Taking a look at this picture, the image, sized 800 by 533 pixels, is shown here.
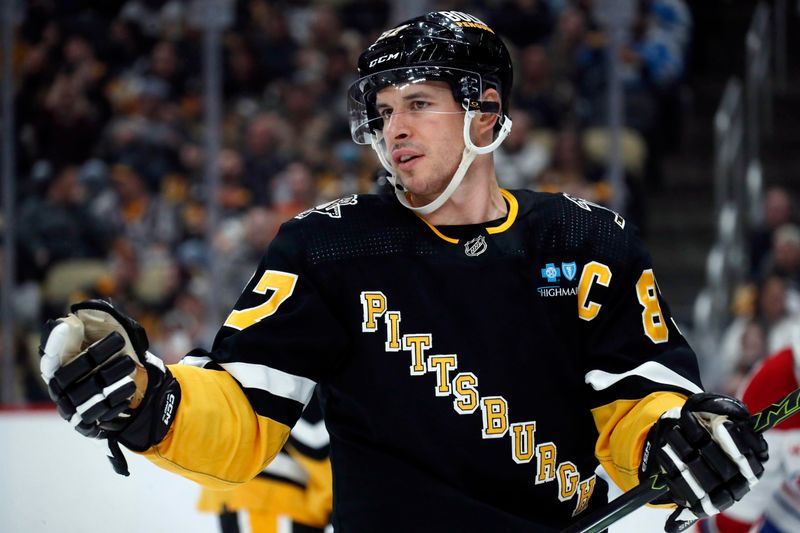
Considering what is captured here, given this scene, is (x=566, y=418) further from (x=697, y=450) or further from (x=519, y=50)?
(x=519, y=50)

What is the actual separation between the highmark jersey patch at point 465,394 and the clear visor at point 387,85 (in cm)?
38

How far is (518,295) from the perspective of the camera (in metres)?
2.15

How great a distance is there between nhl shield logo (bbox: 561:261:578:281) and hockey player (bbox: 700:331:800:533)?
895 mm

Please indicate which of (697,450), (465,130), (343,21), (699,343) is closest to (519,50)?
(343,21)

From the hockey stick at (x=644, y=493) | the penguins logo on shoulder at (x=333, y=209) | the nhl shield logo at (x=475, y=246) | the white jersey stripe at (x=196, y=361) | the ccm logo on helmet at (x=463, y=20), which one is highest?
the ccm logo on helmet at (x=463, y=20)

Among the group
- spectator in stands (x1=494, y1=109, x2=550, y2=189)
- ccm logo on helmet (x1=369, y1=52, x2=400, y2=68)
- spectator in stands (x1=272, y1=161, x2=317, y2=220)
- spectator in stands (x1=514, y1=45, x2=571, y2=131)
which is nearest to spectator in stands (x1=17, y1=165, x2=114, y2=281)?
spectator in stands (x1=272, y1=161, x2=317, y2=220)

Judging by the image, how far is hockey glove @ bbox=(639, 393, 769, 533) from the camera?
194 cm

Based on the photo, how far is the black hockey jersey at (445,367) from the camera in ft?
6.75

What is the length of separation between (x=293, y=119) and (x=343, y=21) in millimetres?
526

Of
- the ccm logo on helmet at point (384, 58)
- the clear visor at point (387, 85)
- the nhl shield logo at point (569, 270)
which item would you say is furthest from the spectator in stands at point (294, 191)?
the nhl shield logo at point (569, 270)

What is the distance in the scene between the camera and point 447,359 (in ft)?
6.85

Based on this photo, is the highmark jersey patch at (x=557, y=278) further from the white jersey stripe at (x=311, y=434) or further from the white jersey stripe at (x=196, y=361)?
the white jersey stripe at (x=311, y=434)


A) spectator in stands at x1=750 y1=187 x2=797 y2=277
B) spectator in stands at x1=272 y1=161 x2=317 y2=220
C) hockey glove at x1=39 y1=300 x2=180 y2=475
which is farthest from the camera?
spectator in stands at x1=272 y1=161 x2=317 y2=220

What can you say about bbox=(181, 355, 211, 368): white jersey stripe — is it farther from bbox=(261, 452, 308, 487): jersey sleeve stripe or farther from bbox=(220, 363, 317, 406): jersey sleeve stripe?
bbox=(261, 452, 308, 487): jersey sleeve stripe
